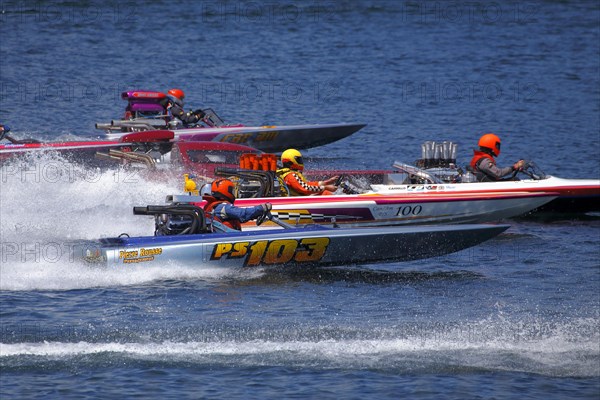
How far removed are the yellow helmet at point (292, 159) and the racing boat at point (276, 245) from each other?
2125mm

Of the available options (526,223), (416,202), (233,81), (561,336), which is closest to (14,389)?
(561,336)

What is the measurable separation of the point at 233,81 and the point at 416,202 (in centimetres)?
1437

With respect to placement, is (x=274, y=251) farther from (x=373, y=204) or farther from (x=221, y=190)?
(x=373, y=204)

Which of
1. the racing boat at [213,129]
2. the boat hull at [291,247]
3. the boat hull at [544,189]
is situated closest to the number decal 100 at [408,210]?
the boat hull at [544,189]

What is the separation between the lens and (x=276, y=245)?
13273mm

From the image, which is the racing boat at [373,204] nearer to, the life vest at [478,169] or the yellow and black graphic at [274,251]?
the life vest at [478,169]

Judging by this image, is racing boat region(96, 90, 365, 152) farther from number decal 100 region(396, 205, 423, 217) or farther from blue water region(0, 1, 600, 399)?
number decal 100 region(396, 205, 423, 217)

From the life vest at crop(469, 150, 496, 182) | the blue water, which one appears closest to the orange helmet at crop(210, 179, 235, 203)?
the blue water

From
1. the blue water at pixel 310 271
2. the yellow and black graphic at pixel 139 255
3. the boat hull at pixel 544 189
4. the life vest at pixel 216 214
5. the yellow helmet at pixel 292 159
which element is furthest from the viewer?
the boat hull at pixel 544 189

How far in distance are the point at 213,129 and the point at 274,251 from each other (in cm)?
810

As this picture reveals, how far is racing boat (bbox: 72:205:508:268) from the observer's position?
12938mm

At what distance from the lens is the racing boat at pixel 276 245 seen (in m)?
12.9

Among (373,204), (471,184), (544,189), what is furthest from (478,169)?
(373,204)

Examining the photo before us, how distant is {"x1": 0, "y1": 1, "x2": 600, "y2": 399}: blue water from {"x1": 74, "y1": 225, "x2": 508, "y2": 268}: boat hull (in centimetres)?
20
